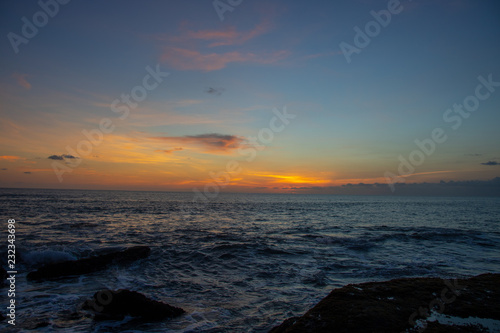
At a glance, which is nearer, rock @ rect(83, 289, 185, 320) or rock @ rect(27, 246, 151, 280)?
rock @ rect(83, 289, 185, 320)

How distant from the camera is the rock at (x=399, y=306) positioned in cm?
469

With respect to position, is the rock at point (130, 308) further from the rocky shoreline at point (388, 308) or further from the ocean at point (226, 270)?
the ocean at point (226, 270)

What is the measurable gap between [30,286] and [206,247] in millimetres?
9495

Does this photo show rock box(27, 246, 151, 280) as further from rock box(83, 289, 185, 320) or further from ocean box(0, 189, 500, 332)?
rock box(83, 289, 185, 320)

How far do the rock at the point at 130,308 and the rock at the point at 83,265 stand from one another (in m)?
4.65

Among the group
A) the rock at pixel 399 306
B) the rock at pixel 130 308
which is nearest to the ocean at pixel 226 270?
the rock at pixel 130 308

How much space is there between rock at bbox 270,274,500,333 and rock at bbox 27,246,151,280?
10.4m

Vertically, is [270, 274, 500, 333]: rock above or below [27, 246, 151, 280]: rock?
above

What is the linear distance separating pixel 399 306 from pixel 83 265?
13.0 meters

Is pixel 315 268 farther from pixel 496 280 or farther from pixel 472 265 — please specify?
pixel 472 265

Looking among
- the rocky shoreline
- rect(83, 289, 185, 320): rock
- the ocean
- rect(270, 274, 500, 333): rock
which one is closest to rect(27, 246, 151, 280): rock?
the ocean

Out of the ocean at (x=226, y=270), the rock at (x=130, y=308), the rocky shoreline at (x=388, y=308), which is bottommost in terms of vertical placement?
the ocean at (x=226, y=270)

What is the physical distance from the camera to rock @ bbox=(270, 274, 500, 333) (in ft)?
15.4

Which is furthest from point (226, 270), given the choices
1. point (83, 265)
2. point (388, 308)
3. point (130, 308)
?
point (388, 308)
